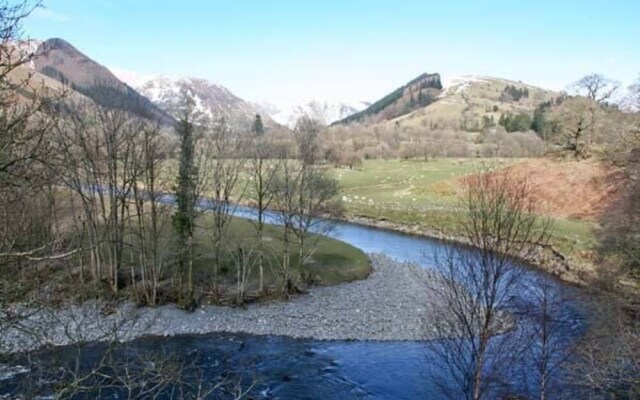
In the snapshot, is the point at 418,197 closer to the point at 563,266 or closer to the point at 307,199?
the point at 563,266

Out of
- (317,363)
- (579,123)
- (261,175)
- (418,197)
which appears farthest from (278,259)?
(579,123)

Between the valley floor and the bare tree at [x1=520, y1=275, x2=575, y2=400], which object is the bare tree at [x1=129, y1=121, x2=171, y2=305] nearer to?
the bare tree at [x1=520, y1=275, x2=575, y2=400]

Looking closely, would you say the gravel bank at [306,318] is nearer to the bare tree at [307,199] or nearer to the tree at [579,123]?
the bare tree at [307,199]

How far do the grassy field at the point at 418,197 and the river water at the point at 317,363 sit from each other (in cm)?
1872

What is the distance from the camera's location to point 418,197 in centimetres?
9006

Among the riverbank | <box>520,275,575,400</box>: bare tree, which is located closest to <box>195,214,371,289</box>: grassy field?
the riverbank

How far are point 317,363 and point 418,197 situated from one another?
65.3 m

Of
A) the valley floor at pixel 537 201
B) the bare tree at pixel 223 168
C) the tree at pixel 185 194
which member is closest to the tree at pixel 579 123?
the valley floor at pixel 537 201

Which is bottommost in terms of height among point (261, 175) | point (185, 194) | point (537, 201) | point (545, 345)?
point (545, 345)

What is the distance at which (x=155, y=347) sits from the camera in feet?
95.7

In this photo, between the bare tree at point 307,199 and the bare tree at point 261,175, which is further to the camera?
the bare tree at point 307,199

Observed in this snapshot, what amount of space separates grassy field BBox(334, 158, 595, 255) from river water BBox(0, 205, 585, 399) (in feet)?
61.4

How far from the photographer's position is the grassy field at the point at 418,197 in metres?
58.3

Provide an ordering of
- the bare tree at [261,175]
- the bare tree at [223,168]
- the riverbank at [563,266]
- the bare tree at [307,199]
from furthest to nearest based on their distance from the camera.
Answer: the riverbank at [563,266]
the bare tree at [307,199]
the bare tree at [223,168]
the bare tree at [261,175]
